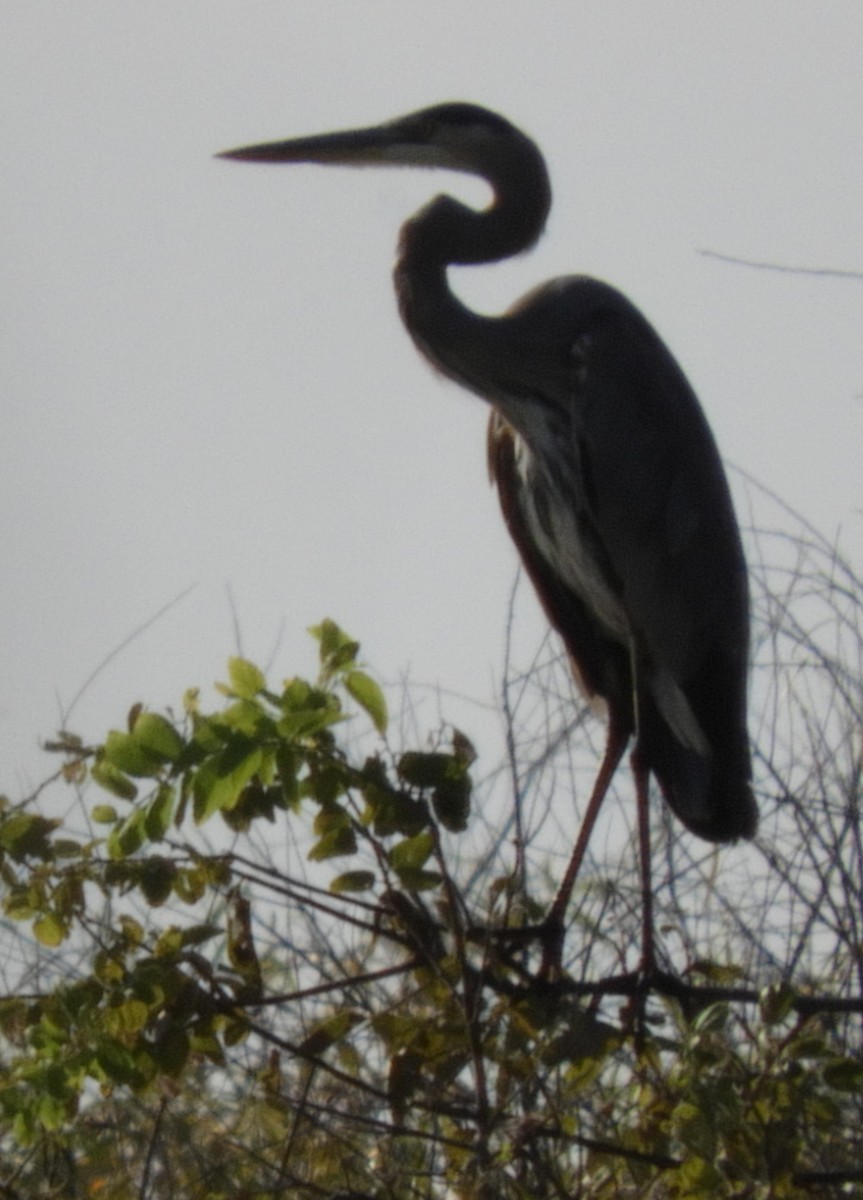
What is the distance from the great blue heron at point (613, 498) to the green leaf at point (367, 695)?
4.61 feet

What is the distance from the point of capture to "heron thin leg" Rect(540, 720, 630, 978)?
322cm

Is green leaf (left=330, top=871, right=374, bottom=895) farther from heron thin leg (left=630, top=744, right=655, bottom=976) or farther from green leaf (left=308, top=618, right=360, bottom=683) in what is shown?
heron thin leg (left=630, top=744, right=655, bottom=976)

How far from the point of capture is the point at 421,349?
4012 millimetres

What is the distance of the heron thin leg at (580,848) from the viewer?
322 centimetres

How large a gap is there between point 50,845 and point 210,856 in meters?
0.20

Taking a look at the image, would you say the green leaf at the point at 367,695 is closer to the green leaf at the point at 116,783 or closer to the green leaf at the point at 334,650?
the green leaf at the point at 334,650

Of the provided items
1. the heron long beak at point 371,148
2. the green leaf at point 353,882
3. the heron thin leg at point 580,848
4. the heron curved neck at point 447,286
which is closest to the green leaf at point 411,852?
the green leaf at point 353,882

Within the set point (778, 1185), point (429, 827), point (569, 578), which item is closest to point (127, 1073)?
point (429, 827)

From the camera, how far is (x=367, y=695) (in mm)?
2350

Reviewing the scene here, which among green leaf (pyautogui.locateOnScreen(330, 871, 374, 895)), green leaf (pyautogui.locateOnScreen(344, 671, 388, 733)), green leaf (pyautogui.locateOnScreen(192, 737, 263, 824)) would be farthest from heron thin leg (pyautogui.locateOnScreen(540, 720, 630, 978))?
green leaf (pyautogui.locateOnScreen(192, 737, 263, 824))

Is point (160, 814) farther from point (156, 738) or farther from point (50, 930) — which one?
point (50, 930)

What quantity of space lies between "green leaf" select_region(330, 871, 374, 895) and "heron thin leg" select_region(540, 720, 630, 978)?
0.59 m

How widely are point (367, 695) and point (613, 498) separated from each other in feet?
5.24

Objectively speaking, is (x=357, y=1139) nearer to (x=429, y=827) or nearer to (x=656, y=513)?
(x=429, y=827)
